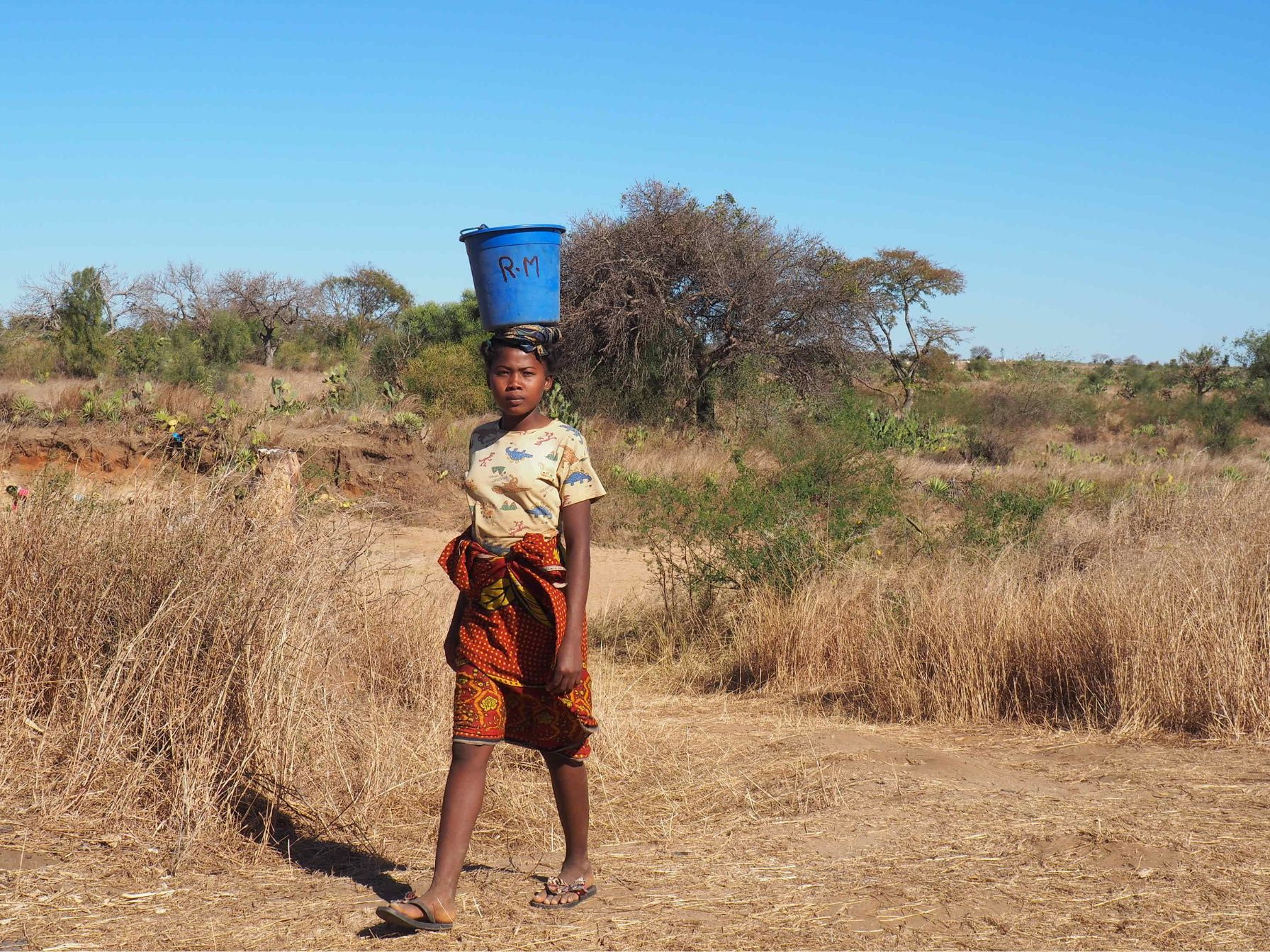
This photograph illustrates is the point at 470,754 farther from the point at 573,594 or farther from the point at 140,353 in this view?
the point at 140,353

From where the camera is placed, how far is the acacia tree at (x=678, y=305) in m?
19.3

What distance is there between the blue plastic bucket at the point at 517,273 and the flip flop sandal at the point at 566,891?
1.49m

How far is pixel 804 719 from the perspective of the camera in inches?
213

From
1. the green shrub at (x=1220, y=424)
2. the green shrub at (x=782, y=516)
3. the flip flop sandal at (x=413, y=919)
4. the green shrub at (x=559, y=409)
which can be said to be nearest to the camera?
the flip flop sandal at (x=413, y=919)

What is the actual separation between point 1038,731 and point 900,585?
1.59 meters

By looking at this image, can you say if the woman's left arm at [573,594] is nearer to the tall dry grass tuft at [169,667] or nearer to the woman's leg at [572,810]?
the woman's leg at [572,810]

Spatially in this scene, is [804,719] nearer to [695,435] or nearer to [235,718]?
[235,718]

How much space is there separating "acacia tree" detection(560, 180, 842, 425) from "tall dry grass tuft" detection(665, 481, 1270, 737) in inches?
515

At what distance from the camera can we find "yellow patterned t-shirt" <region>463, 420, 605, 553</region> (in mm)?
2908

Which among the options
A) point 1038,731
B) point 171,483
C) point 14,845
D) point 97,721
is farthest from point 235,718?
point 1038,731

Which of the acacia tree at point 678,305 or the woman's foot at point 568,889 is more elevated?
the acacia tree at point 678,305

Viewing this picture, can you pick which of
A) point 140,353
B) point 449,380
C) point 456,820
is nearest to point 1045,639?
point 456,820

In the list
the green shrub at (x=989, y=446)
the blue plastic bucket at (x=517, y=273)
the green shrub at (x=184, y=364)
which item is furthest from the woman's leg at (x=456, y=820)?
the green shrub at (x=989, y=446)

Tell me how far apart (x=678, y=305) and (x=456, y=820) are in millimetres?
17272
